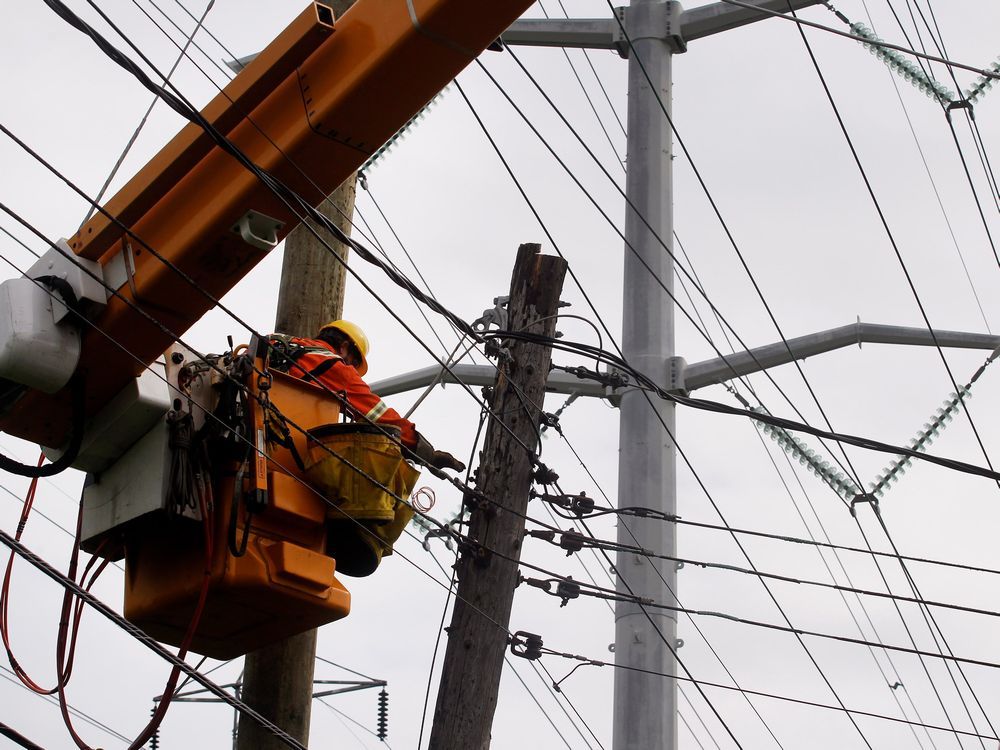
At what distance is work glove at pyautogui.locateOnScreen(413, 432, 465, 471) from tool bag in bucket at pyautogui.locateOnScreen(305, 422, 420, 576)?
9 centimetres

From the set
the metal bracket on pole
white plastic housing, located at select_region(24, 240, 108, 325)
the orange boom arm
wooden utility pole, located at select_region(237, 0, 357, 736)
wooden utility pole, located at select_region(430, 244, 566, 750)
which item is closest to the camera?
the orange boom arm

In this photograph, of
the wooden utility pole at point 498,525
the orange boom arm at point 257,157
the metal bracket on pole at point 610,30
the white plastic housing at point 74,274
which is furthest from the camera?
the metal bracket on pole at point 610,30

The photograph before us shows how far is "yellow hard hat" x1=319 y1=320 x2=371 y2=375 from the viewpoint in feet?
25.6

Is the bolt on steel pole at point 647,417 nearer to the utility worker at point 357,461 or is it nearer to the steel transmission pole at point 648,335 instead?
the steel transmission pole at point 648,335

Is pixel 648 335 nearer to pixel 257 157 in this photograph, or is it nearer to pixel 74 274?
pixel 257 157

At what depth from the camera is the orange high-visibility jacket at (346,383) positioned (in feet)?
23.5

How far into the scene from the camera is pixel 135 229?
6.46 metres

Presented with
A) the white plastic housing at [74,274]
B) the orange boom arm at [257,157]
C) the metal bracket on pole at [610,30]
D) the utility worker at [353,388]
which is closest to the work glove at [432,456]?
the utility worker at [353,388]

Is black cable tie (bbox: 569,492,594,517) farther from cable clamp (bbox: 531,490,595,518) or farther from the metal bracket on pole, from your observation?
the metal bracket on pole

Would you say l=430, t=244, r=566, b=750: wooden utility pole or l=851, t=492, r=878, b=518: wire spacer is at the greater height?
l=851, t=492, r=878, b=518: wire spacer

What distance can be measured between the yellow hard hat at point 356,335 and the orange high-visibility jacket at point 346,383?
47 centimetres

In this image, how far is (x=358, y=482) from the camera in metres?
6.96

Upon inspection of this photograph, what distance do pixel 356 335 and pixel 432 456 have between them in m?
0.85

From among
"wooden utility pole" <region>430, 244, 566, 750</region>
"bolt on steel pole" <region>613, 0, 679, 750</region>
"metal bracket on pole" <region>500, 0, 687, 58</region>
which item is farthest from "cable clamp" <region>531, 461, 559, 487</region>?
"metal bracket on pole" <region>500, 0, 687, 58</region>
